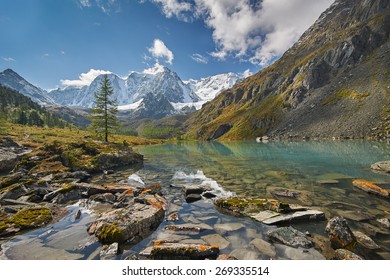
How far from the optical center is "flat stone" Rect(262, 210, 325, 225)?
43.8 ft

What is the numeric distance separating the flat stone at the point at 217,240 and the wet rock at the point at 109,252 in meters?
4.34

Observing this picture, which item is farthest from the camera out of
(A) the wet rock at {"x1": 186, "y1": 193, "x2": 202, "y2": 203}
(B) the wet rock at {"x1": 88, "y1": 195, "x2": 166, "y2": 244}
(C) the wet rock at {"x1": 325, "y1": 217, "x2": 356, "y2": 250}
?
(A) the wet rock at {"x1": 186, "y1": 193, "x2": 202, "y2": 203}

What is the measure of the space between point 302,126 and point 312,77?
6334 cm

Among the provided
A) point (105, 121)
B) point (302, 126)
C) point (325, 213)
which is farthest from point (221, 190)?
point (302, 126)

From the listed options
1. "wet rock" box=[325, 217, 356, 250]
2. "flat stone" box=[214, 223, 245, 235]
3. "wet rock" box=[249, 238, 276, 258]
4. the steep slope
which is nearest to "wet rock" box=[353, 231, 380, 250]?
"wet rock" box=[325, 217, 356, 250]

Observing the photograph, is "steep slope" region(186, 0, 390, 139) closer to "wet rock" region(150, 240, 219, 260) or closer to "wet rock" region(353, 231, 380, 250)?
"wet rock" region(353, 231, 380, 250)

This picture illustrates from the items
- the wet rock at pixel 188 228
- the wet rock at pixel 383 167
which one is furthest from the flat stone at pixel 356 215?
the wet rock at pixel 383 167

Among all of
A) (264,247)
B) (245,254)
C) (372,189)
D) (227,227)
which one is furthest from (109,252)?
(372,189)

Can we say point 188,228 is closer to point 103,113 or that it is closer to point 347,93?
point 103,113

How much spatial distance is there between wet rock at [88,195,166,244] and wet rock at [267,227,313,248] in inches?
261

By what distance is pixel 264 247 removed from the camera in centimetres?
1059

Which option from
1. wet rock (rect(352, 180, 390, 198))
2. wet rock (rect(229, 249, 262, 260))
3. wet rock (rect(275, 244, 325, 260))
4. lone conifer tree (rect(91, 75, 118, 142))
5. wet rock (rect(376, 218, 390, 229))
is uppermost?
lone conifer tree (rect(91, 75, 118, 142))

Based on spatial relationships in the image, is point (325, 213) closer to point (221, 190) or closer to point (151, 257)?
point (221, 190)

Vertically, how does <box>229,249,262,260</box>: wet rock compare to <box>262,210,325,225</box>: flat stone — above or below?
below
